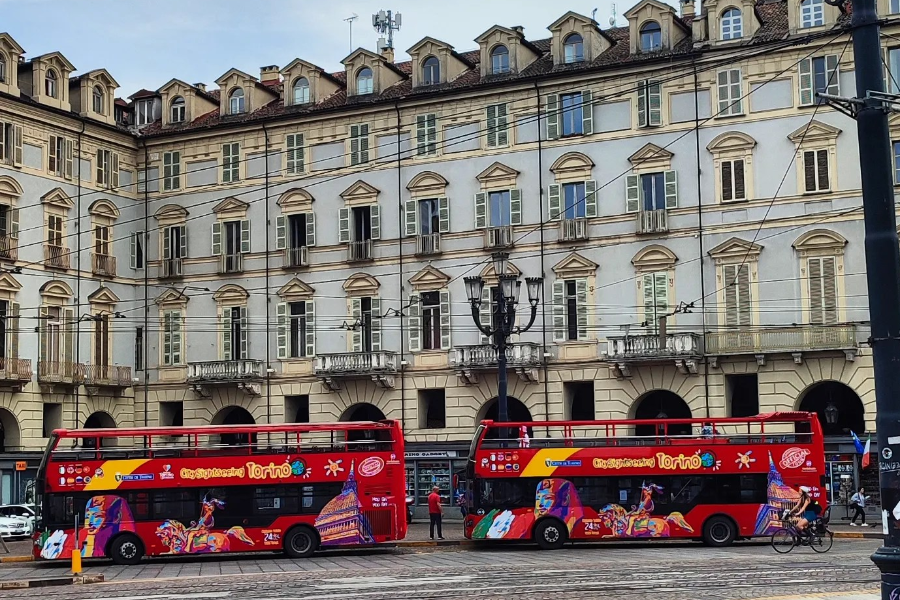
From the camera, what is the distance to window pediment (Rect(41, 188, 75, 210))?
53375 millimetres

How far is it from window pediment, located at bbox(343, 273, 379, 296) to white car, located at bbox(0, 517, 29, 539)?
1549cm

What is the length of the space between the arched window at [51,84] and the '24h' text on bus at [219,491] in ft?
76.3

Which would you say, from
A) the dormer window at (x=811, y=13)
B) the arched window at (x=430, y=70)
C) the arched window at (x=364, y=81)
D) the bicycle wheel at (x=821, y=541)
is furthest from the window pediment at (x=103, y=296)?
the bicycle wheel at (x=821, y=541)

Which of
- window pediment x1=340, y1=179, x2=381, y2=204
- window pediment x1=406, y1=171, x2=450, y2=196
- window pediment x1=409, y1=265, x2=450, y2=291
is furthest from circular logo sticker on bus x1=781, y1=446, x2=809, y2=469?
window pediment x1=340, y1=179, x2=381, y2=204

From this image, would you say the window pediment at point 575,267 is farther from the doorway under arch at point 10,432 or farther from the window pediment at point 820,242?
the doorway under arch at point 10,432

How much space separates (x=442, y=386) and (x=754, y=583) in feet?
99.1

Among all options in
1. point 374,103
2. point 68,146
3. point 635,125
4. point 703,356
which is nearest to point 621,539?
point 703,356

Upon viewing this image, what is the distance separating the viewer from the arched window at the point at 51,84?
54.2 m

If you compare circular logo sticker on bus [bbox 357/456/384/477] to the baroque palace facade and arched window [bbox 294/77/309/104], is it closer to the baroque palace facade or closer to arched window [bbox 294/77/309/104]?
the baroque palace facade

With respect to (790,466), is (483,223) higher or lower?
higher

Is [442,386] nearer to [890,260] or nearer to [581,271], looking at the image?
[581,271]

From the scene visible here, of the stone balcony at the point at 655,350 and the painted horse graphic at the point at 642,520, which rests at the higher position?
the stone balcony at the point at 655,350

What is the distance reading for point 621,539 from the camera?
3750 cm

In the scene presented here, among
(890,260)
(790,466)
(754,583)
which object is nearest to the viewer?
(890,260)
